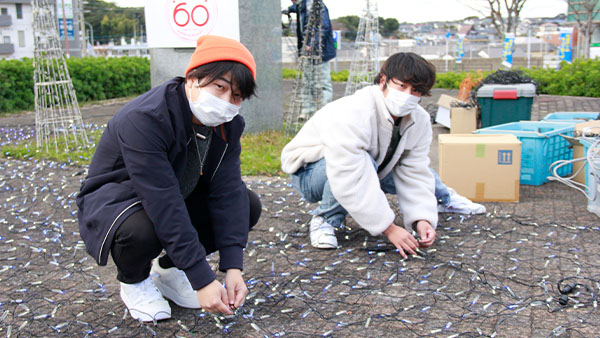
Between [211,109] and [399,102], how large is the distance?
1.11 metres

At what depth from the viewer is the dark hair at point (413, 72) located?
281 centimetres

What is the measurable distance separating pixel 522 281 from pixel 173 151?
68.3 inches

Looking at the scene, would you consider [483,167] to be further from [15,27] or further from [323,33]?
[15,27]

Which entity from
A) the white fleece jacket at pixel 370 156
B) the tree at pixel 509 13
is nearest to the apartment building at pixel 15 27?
the tree at pixel 509 13

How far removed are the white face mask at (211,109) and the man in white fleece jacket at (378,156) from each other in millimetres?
891

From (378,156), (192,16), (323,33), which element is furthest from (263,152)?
(378,156)

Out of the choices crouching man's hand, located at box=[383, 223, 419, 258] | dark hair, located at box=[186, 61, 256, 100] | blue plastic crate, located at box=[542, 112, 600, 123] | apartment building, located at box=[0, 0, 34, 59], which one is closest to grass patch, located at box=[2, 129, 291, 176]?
crouching man's hand, located at box=[383, 223, 419, 258]

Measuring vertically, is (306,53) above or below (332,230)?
Result: above

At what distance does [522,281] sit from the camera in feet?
8.93

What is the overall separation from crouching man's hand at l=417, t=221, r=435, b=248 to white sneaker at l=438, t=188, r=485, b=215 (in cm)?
80

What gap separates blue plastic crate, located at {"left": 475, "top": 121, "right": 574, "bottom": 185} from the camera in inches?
169

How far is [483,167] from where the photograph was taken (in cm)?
399

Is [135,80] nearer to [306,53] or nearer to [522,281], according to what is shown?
[306,53]

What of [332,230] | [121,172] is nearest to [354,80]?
[332,230]
